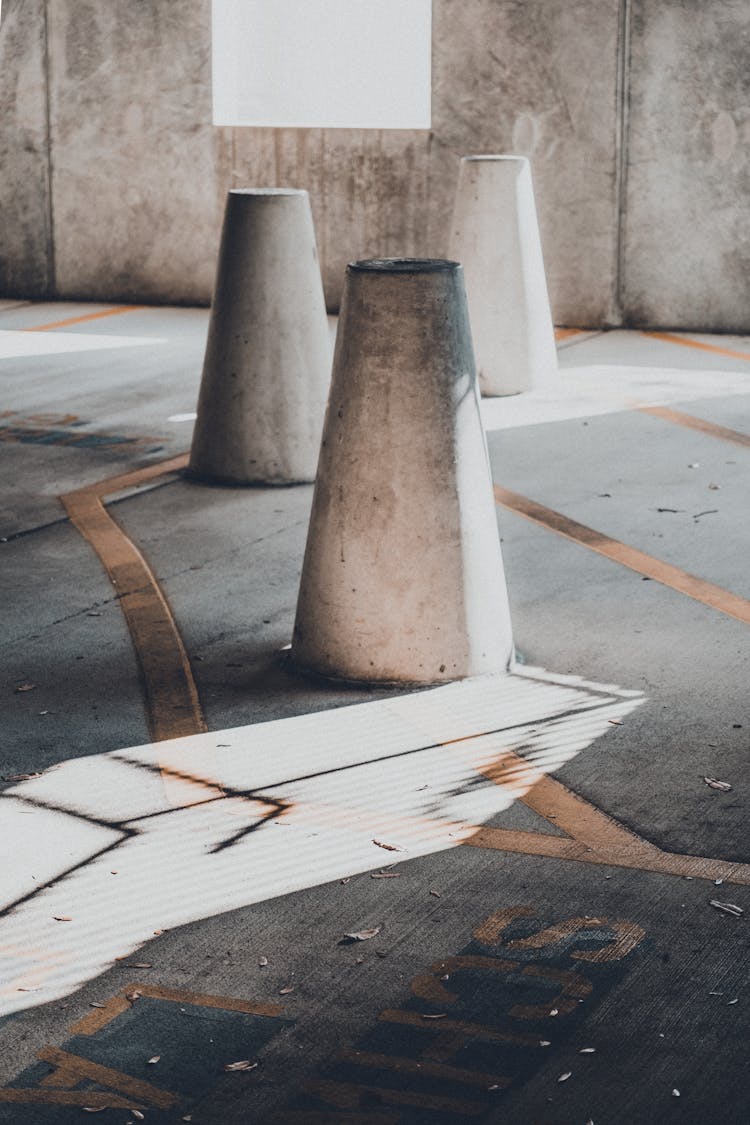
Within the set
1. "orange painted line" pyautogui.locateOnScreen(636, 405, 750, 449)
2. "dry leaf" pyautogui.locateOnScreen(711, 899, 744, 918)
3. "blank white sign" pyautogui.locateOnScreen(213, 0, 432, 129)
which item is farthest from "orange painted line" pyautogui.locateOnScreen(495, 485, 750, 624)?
"blank white sign" pyautogui.locateOnScreen(213, 0, 432, 129)

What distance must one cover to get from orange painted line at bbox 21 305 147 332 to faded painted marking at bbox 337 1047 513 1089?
11384 millimetres

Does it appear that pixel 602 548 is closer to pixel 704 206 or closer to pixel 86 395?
pixel 86 395

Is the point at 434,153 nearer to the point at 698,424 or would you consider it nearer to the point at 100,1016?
the point at 698,424

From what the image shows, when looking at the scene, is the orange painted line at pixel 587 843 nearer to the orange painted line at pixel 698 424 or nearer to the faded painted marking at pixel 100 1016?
the faded painted marking at pixel 100 1016

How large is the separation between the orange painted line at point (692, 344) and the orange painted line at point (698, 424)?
7.47 ft

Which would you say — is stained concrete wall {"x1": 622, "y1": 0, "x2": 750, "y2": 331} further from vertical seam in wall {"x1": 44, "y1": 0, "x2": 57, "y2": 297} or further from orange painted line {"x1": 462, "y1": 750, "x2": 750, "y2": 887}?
orange painted line {"x1": 462, "y1": 750, "x2": 750, "y2": 887}

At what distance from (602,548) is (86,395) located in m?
5.06

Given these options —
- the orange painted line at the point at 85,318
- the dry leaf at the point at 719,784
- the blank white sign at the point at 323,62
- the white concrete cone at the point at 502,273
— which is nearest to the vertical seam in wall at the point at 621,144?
the blank white sign at the point at 323,62

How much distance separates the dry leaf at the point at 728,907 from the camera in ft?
12.4

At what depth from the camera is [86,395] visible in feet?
36.1

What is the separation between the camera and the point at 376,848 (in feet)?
13.7

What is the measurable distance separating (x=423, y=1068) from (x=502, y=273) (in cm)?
812

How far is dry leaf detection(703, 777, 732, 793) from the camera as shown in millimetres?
4504

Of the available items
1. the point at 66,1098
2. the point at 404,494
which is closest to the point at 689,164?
the point at 404,494
